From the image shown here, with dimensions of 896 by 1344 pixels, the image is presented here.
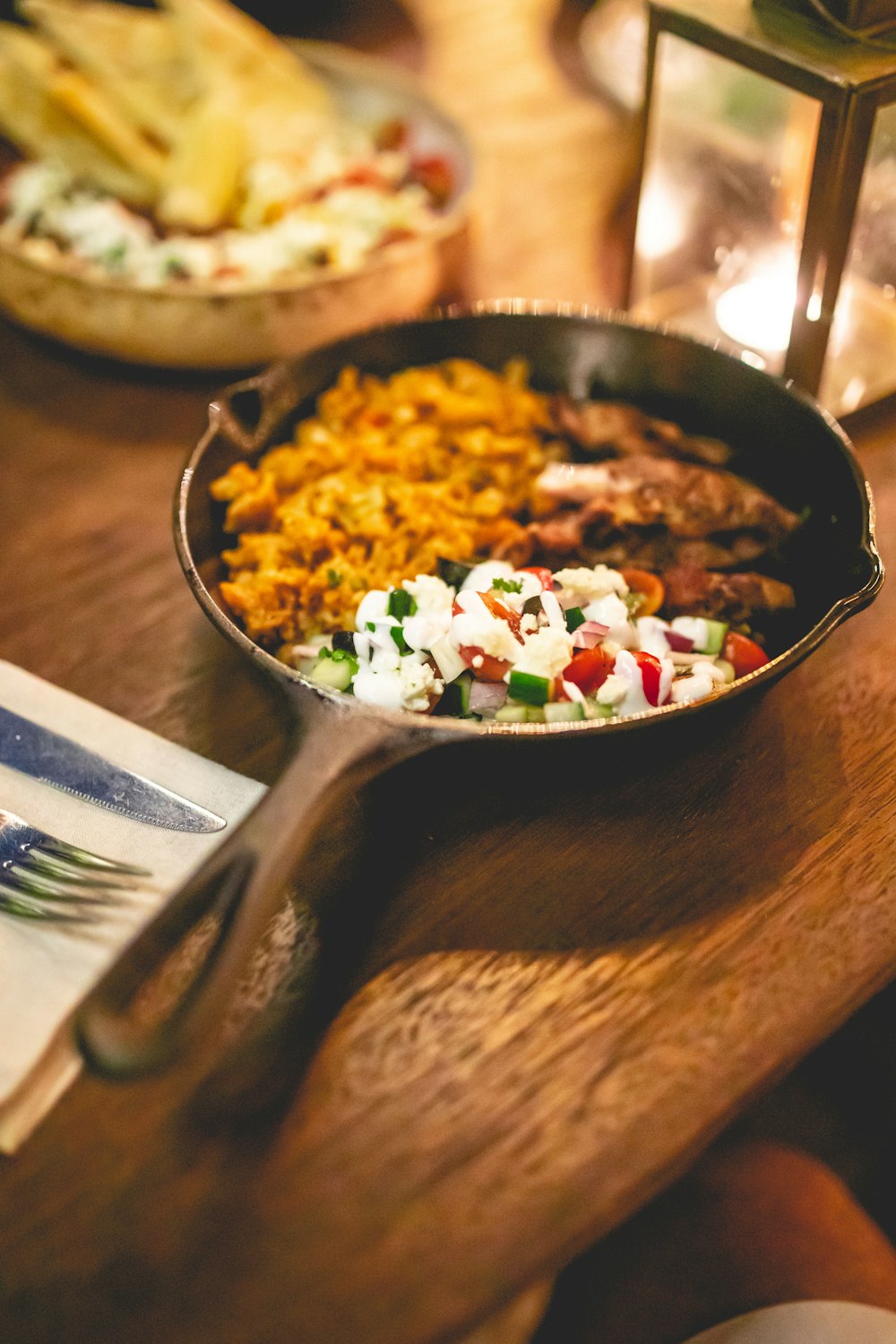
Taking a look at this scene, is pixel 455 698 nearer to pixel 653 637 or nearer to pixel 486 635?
pixel 486 635

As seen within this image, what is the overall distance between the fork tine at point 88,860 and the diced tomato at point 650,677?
51 cm

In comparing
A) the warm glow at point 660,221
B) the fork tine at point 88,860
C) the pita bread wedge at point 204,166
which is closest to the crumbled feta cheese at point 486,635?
the fork tine at point 88,860

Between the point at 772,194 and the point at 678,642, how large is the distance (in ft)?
2.47

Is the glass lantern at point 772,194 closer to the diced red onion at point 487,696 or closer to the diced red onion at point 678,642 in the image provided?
the diced red onion at point 678,642

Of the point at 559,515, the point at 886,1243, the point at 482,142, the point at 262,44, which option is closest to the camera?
the point at 886,1243

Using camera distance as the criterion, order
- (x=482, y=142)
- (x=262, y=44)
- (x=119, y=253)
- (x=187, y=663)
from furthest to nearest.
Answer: (x=482, y=142)
(x=262, y=44)
(x=119, y=253)
(x=187, y=663)

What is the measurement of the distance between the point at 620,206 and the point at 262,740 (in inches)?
57.6

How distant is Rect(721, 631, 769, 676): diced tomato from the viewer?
1.14m

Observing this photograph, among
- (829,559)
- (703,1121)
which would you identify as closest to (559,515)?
(829,559)

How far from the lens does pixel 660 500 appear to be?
4.40 feet

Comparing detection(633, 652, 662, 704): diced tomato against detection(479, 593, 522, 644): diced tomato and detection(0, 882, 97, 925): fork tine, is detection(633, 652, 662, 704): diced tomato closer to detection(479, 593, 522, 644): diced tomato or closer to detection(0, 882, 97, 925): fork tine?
detection(479, 593, 522, 644): diced tomato

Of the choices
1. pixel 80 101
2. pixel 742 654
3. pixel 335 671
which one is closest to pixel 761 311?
pixel 742 654

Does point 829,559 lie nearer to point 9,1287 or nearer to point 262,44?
point 9,1287

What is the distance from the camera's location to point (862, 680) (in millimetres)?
1209
